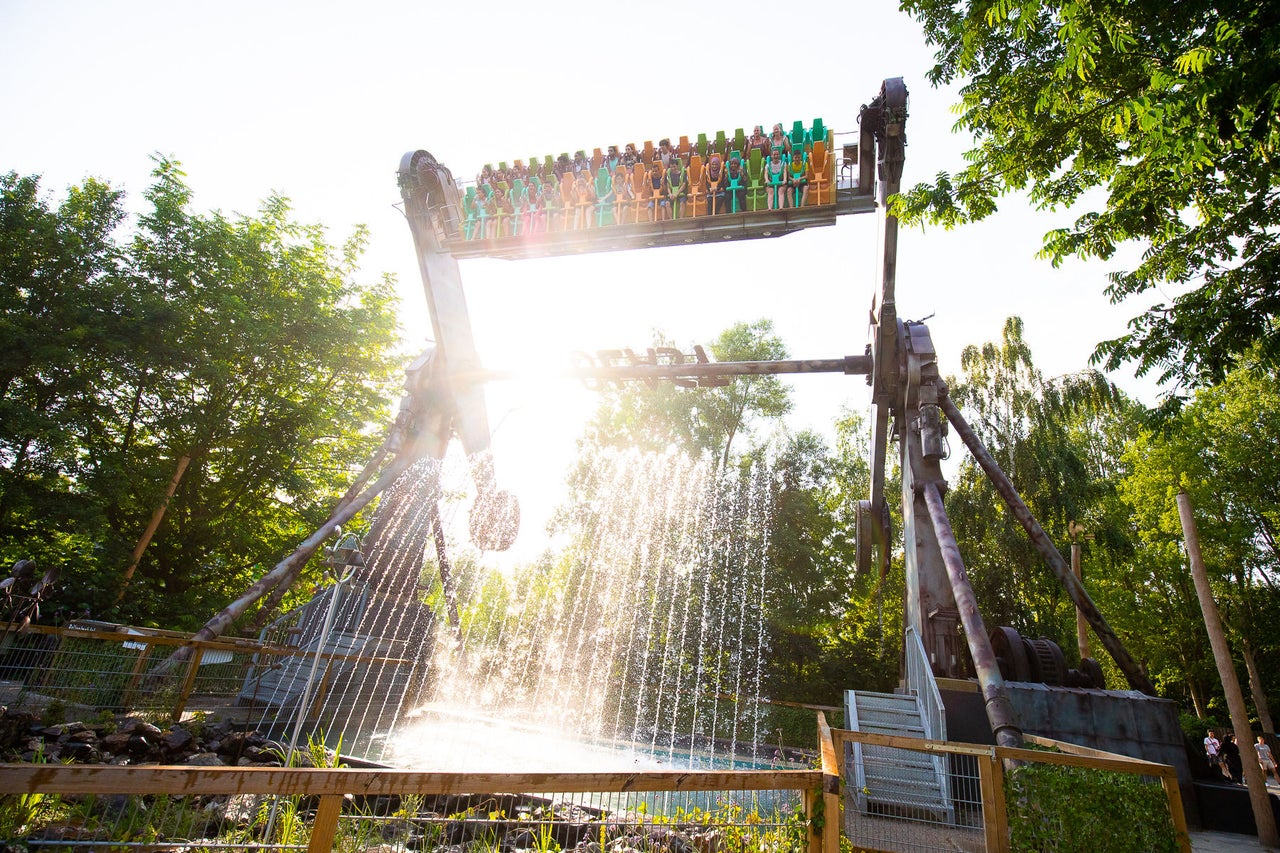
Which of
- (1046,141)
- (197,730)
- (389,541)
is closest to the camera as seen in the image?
(1046,141)

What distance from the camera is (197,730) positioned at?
7402 millimetres

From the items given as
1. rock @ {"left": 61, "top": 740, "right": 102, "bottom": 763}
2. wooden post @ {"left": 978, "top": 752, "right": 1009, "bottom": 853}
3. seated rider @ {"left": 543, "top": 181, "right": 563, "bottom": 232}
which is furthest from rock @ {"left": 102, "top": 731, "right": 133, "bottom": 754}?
seated rider @ {"left": 543, "top": 181, "right": 563, "bottom": 232}

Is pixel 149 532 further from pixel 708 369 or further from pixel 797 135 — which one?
pixel 797 135

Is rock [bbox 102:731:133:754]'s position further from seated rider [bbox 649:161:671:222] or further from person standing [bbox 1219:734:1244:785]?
person standing [bbox 1219:734:1244:785]

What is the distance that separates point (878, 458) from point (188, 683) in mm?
12291

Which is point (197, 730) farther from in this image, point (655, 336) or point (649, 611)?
point (655, 336)

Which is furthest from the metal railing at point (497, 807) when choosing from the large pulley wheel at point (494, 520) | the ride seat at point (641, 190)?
the large pulley wheel at point (494, 520)

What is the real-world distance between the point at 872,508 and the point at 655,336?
19.8m

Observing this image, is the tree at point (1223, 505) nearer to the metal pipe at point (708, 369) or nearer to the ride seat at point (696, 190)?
the metal pipe at point (708, 369)

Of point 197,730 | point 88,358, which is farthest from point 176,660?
point 88,358

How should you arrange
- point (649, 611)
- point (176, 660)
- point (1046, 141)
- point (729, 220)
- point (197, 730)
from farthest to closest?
point (649, 611) → point (729, 220) → point (176, 660) → point (197, 730) → point (1046, 141)

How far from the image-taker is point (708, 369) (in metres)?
12.3

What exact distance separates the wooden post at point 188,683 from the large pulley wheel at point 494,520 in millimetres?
9532

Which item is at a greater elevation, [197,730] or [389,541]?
[389,541]
